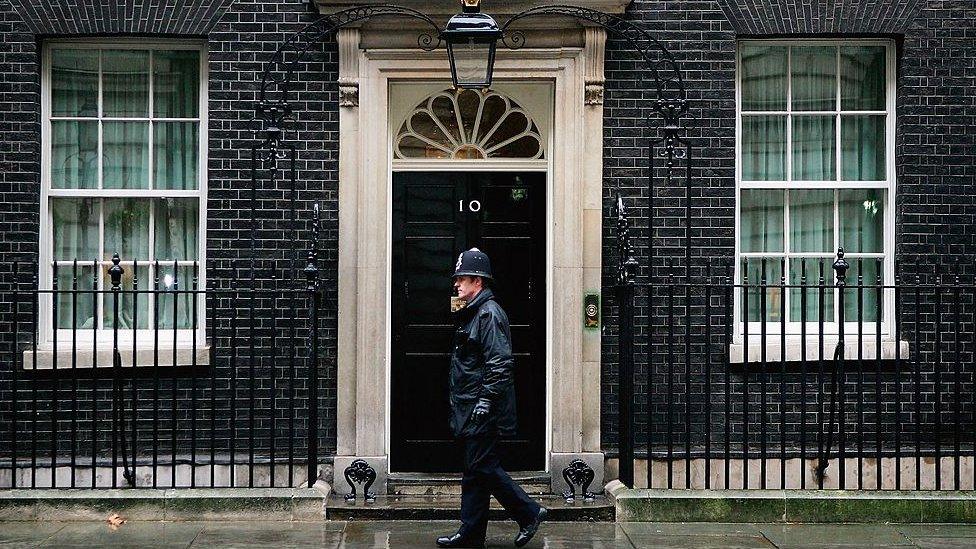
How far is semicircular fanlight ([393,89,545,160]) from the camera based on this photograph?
10258 millimetres

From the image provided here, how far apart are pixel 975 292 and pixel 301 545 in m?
5.22

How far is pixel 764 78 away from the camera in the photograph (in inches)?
409

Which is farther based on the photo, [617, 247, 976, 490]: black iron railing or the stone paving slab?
[617, 247, 976, 490]: black iron railing

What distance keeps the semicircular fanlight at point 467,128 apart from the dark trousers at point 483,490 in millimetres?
2996

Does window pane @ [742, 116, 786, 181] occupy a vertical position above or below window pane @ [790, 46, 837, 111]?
below

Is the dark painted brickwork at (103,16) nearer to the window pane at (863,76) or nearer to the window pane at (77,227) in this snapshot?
the window pane at (77,227)

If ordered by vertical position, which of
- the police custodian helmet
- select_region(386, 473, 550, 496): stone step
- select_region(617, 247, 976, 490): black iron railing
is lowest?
select_region(386, 473, 550, 496): stone step

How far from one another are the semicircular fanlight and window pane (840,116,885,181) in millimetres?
2550

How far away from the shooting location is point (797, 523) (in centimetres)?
898

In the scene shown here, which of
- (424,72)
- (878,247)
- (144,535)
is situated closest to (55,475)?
(144,535)

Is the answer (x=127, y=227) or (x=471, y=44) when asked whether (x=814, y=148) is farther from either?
(x=127, y=227)

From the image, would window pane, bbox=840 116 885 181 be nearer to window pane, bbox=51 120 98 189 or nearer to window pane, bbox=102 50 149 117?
window pane, bbox=102 50 149 117

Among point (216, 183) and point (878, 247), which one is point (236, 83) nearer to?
point (216, 183)

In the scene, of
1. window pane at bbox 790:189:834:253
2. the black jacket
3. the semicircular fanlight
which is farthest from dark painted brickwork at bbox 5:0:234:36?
window pane at bbox 790:189:834:253
